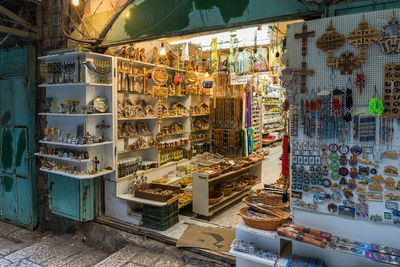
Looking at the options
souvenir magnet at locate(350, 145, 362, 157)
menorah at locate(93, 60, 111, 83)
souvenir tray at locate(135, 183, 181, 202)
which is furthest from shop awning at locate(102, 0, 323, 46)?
souvenir tray at locate(135, 183, 181, 202)

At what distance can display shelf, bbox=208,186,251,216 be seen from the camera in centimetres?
526

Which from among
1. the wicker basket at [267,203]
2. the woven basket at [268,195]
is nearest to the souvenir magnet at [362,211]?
the wicker basket at [267,203]

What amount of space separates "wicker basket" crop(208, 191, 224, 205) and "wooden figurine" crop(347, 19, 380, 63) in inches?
130

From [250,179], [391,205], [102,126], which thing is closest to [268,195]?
[391,205]

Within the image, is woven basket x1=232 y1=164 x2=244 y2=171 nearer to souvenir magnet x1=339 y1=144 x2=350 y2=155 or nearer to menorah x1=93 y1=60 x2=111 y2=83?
menorah x1=93 y1=60 x2=111 y2=83

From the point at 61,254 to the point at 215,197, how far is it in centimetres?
276

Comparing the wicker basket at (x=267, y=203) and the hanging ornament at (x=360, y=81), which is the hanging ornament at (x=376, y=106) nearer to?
the hanging ornament at (x=360, y=81)

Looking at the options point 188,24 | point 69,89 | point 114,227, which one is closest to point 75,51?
point 69,89

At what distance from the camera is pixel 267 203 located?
11.9 ft

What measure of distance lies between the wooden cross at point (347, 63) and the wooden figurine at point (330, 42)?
0.21 feet

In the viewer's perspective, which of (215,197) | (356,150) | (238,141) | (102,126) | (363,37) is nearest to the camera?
(363,37)

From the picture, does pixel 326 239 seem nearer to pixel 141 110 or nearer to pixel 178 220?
pixel 178 220

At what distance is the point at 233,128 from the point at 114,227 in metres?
4.27

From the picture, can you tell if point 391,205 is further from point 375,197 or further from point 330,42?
point 330,42
